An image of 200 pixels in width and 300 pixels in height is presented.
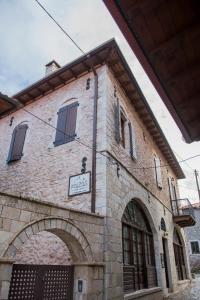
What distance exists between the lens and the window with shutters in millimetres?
9305

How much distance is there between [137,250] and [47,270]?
4.27m

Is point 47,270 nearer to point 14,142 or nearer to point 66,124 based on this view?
point 66,124

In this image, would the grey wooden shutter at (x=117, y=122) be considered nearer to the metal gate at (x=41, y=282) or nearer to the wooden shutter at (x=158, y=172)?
the metal gate at (x=41, y=282)

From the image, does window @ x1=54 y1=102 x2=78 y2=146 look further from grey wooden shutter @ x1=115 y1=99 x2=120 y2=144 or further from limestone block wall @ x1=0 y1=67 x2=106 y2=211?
grey wooden shutter @ x1=115 y1=99 x2=120 y2=144

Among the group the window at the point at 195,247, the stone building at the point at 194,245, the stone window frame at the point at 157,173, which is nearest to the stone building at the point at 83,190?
the stone window frame at the point at 157,173

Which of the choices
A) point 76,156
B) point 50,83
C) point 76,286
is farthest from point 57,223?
point 50,83

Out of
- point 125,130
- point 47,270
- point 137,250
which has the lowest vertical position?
point 47,270

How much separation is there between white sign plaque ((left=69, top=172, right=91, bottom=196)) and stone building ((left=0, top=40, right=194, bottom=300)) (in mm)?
32

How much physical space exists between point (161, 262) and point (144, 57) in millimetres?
8951

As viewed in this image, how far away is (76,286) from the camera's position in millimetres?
4699

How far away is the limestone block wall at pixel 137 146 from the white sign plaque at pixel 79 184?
1.07 m

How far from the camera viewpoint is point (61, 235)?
15.6 feet

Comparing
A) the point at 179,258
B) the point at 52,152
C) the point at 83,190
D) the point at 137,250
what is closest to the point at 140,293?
the point at 137,250

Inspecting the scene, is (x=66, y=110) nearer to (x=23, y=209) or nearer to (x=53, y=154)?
(x=53, y=154)
